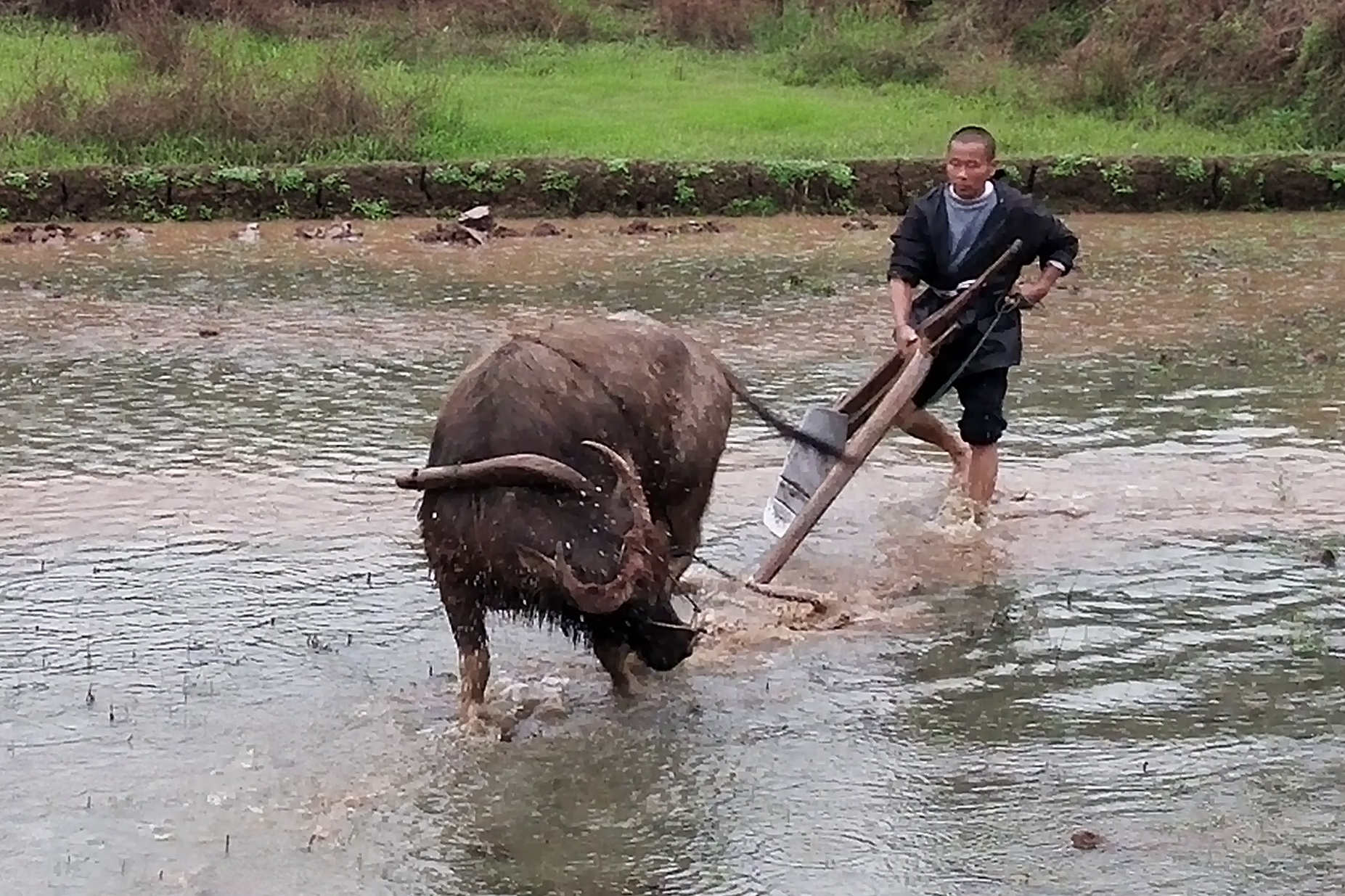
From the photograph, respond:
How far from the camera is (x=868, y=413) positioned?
6711mm

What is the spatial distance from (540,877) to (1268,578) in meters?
2.93

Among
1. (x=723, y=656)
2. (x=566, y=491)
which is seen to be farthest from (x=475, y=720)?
(x=723, y=656)

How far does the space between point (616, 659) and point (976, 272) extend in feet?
7.64

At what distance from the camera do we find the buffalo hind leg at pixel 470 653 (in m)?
4.90

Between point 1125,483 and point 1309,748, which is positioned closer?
point 1309,748

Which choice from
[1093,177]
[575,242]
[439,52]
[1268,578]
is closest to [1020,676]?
[1268,578]

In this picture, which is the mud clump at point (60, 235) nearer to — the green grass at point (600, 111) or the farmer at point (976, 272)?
the green grass at point (600, 111)

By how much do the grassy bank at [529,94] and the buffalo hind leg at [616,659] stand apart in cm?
969

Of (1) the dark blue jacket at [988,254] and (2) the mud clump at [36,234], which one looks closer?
(1) the dark blue jacket at [988,254]

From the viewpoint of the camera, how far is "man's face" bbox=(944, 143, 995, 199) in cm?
666

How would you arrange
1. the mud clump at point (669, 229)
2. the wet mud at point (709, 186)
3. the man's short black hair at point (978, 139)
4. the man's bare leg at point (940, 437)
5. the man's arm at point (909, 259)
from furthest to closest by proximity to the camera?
the wet mud at point (709, 186), the mud clump at point (669, 229), the man's bare leg at point (940, 437), the man's arm at point (909, 259), the man's short black hair at point (978, 139)

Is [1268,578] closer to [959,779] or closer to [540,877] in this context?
[959,779]

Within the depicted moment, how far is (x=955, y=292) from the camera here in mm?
6777

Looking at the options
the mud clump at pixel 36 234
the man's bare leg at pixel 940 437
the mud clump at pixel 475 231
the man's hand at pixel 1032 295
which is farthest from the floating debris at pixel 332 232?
the man's hand at pixel 1032 295
